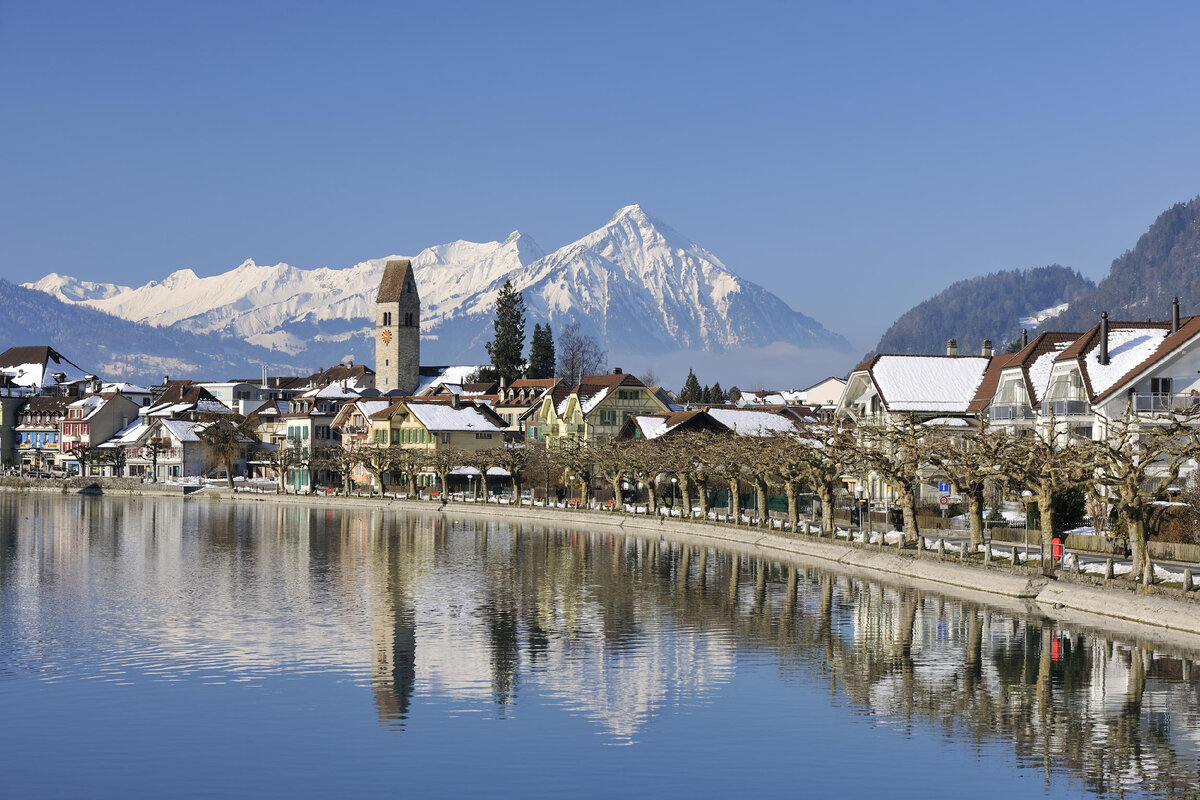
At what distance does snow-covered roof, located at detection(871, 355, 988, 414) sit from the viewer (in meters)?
90.9

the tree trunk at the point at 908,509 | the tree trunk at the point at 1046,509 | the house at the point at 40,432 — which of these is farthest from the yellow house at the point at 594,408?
the house at the point at 40,432

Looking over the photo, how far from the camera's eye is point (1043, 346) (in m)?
84.4

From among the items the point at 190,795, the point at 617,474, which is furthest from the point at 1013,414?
the point at 190,795

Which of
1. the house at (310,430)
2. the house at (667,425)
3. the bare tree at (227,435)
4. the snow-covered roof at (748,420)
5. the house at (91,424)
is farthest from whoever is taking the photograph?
the house at (91,424)

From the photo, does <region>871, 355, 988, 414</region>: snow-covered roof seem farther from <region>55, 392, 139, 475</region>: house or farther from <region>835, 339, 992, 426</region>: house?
<region>55, 392, 139, 475</region>: house

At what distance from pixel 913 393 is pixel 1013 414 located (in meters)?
10.1

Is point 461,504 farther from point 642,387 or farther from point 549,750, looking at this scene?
point 549,750

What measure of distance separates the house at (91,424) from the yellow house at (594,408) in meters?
68.6

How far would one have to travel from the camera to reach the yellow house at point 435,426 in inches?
5566

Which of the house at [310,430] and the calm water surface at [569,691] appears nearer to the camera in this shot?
the calm water surface at [569,691]

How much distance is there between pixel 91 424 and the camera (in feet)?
600

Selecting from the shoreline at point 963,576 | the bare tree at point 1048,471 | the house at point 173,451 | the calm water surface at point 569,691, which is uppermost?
the house at point 173,451

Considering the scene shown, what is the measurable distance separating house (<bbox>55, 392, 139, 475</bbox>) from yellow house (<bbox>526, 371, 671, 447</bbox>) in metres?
68.6

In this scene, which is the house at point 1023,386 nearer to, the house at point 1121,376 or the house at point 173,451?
the house at point 1121,376
